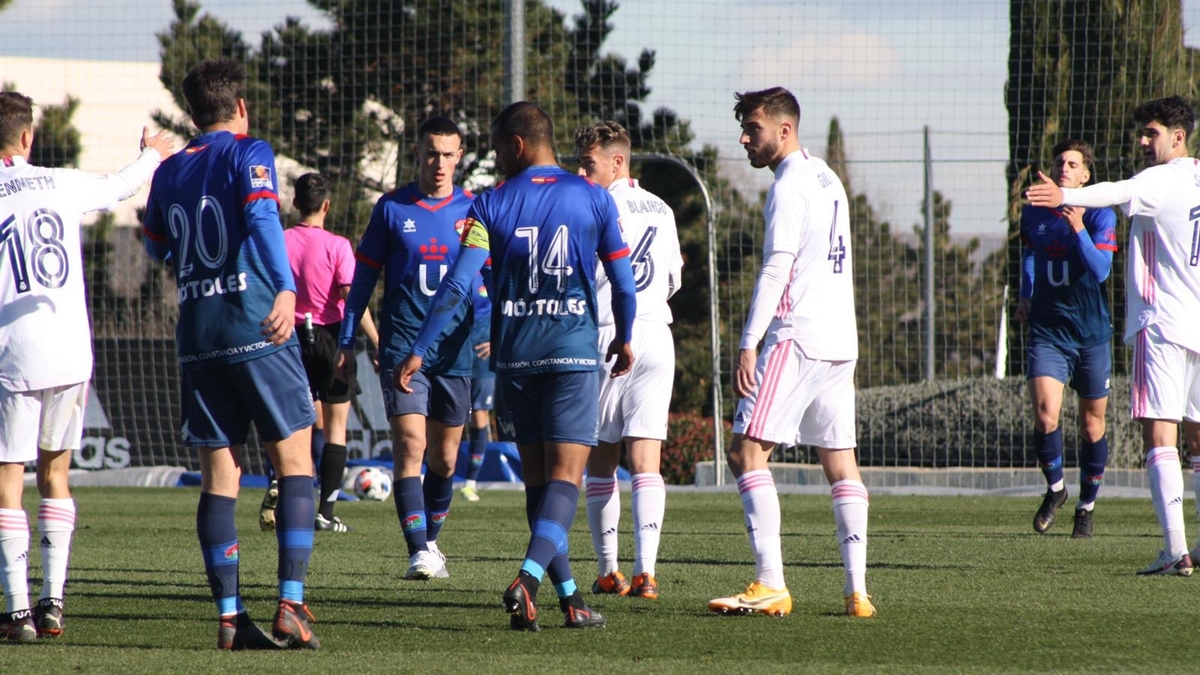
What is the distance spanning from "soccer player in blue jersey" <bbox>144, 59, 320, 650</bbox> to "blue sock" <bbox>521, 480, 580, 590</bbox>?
781 mm

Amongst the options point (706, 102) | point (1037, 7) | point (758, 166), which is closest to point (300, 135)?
point (706, 102)

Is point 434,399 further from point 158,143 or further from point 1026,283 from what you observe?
point 1026,283

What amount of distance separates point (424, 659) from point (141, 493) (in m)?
10.7

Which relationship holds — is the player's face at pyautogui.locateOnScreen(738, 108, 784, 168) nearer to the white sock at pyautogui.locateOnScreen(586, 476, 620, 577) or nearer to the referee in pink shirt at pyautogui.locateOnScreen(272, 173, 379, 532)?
the white sock at pyautogui.locateOnScreen(586, 476, 620, 577)

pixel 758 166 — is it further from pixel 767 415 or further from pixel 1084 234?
pixel 1084 234

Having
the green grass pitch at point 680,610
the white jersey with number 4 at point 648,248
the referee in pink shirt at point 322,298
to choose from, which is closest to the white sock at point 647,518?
the green grass pitch at point 680,610

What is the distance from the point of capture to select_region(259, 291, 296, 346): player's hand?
4.87 m

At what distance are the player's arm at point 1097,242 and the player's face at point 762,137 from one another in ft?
8.58

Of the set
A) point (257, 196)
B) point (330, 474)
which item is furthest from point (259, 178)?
point (330, 474)

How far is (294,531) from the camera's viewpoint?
5012 mm

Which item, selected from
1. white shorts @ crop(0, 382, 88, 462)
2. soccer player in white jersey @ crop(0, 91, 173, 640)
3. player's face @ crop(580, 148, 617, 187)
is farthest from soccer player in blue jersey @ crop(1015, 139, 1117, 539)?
white shorts @ crop(0, 382, 88, 462)

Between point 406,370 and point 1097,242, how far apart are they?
5.50 meters

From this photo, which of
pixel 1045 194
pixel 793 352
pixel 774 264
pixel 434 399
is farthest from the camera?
pixel 434 399

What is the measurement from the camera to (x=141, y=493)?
14.7m
